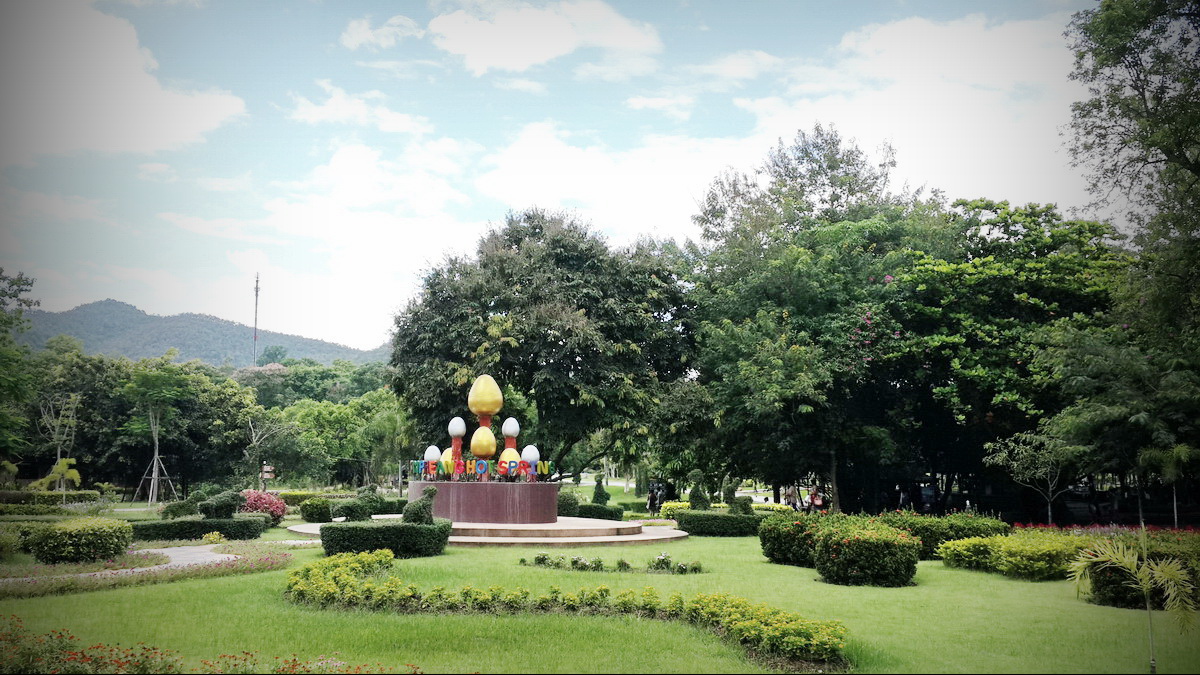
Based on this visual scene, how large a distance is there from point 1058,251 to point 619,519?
16358mm

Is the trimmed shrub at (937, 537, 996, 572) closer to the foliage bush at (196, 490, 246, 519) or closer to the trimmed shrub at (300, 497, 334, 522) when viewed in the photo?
the foliage bush at (196, 490, 246, 519)

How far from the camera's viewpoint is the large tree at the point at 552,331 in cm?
2659

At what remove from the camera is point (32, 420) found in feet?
120

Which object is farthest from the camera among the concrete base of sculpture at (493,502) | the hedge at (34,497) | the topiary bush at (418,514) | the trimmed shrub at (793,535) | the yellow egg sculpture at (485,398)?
the hedge at (34,497)

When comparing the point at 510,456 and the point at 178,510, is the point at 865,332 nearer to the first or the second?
the point at 510,456

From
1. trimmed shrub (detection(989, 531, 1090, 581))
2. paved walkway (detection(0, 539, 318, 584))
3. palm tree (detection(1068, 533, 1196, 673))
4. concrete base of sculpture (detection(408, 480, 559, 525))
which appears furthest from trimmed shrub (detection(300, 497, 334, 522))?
palm tree (detection(1068, 533, 1196, 673))

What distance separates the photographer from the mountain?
36.6 metres

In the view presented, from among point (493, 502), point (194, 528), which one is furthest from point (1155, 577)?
point (194, 528)

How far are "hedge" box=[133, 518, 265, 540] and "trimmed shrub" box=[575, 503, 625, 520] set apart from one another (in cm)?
1015

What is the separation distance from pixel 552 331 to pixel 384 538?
12272 millimetres

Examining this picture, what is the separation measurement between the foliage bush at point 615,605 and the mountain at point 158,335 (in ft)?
44.3

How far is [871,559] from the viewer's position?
12977 millimetres

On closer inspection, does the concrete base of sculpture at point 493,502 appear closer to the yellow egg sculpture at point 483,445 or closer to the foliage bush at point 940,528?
the yellow egg sculpture at point 483,445

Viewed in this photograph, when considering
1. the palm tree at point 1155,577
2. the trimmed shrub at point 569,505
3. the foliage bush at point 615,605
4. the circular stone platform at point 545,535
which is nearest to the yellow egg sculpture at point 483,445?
the circular stone platform at point 545,535
